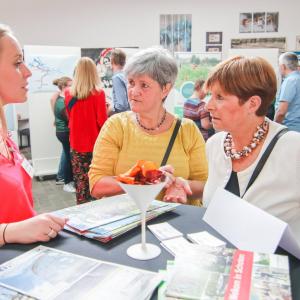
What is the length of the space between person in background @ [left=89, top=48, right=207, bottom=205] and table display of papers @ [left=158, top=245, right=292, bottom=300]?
0.87 meters

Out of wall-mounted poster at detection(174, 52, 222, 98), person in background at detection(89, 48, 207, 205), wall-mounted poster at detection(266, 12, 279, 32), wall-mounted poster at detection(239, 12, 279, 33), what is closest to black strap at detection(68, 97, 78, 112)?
person in background at detection(89, 48, 207, 205)

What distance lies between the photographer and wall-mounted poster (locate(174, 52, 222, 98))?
565 cm

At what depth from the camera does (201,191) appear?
174cm

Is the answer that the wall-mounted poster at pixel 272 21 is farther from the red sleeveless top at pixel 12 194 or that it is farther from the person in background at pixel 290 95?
the red sleeveless top at pixel 12 194

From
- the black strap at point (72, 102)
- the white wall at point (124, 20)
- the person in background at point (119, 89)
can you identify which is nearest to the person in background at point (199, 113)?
the person in background at point (119, 89)

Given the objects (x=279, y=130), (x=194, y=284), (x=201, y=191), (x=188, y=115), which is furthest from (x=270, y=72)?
(x=188, y=115)

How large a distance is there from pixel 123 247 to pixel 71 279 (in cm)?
22

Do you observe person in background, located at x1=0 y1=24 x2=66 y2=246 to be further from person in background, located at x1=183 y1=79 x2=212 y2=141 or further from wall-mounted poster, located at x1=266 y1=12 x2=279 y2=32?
wall-mounted poster, located at x1=266 y1=12 x2=279 y2=32

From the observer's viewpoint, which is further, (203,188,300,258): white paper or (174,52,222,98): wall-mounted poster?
(174,52,222,98): wall-mounted poster

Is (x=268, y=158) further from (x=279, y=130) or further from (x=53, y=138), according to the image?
(x=53, y=138)

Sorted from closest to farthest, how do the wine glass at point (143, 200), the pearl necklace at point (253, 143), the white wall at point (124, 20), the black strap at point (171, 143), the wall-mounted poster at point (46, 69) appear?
1. the wine glass at point (143, 200)
2. the pearl necklace at point (253, 143)
3. the black strap at point (171, 143)
4. the wall-mounted poster at point (46, 69)
5. the white wall at point (124, 20)

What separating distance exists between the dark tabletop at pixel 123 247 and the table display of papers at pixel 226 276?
0.10m

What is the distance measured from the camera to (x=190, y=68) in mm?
5766

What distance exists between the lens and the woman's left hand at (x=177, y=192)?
1.48 metres
